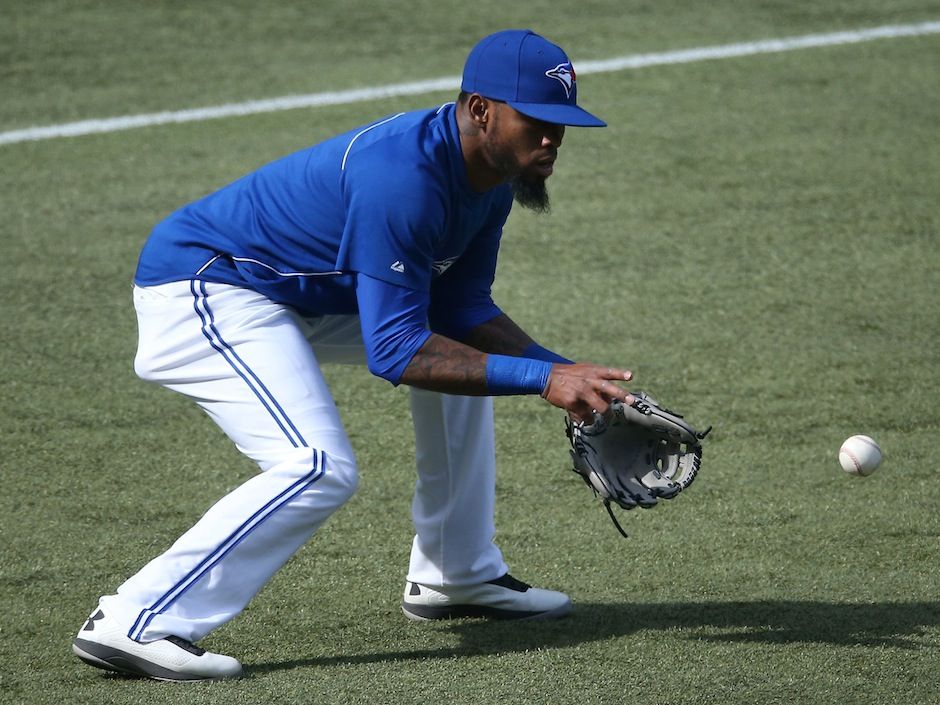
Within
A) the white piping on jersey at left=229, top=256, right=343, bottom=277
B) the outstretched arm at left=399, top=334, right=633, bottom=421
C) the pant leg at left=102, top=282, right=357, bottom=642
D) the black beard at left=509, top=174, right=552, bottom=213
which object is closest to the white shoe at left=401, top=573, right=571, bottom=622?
the pant leg at left=102, top=282, right=357, bottom=642

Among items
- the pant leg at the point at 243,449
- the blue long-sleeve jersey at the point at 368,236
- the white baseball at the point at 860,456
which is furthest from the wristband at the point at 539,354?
the white baseball at the point at 860,456

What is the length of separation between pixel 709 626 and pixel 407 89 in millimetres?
5469

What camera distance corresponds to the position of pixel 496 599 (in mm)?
4094

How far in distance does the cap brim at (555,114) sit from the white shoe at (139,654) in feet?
5.12

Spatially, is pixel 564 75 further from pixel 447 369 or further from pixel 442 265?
pixel 447 369

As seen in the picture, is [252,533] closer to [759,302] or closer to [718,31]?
[759,302]

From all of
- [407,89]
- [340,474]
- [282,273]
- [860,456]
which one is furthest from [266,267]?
[407,89]

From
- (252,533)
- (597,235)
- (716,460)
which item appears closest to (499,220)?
(252,533)

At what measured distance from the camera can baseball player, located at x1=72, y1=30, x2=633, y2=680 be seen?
3422 mm

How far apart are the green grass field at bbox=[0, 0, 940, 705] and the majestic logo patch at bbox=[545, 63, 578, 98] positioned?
150 centimetres

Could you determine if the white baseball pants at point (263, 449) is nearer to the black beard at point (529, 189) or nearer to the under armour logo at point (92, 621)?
the under armour logo at point (92, 621)

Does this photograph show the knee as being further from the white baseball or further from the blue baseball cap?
the white baseball

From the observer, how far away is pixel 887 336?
6133 mm

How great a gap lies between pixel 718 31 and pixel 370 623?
6.81 meters
